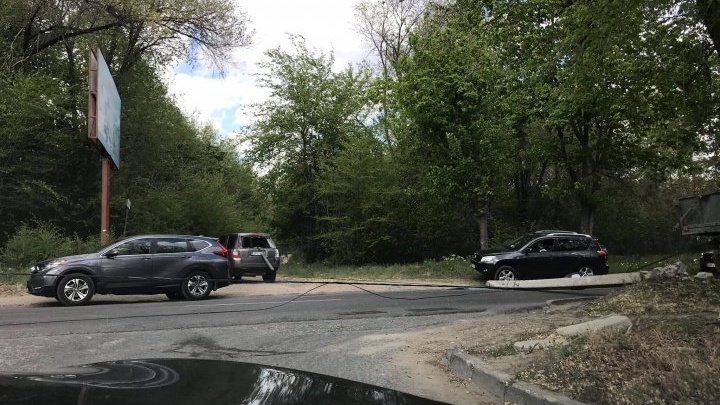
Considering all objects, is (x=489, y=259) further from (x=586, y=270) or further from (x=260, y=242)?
(x=260, y=242)

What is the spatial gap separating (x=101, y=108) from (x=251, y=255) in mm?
6865

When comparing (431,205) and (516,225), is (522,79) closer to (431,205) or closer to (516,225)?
(431,205)

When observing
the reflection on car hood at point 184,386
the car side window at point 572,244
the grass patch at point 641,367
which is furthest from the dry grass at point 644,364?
the car side window at point 572,244

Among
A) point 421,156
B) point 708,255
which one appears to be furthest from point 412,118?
point 708,255

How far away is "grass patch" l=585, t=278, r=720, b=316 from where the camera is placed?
8.97 m

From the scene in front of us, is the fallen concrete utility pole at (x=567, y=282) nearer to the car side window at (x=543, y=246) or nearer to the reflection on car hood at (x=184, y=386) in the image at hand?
the car side window at (x=543, y=246)

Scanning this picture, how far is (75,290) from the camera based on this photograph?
44.1 feet

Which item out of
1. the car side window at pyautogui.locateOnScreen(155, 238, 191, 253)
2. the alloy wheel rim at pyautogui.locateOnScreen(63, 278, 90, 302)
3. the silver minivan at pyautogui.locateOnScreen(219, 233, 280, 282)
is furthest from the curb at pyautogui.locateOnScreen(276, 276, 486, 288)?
the alloy wheel rim at pyautogui.locateOnScreen(63, 278, 90, 302)

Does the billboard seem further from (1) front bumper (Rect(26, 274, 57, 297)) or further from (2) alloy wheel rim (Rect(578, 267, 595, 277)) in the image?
(2) alloy wheel rim (Rect(578, 267, 595, 277))

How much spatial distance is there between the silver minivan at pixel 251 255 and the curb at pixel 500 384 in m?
13.6

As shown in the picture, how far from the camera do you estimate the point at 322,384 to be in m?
3.08

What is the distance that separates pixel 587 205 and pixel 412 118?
9.36 meters

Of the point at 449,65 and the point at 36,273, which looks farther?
the point at 449,65

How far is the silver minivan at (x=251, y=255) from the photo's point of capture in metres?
20.2
